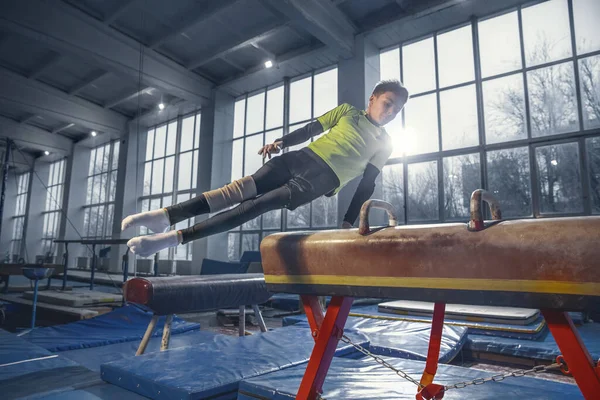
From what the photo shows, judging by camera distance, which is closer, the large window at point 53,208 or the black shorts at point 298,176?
the black shorts at point 298,176

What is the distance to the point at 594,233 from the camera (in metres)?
0.90

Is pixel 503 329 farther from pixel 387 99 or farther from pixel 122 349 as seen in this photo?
pixel 122 349

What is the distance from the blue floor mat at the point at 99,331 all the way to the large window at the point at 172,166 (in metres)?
6.63

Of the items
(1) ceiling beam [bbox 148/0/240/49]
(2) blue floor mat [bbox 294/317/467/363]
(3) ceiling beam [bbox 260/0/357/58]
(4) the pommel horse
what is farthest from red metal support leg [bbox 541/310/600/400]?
(1) ceiling beam [bbox 148/0/240/49]

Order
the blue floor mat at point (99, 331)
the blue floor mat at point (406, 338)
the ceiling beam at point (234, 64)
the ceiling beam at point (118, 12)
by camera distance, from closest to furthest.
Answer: the blue floor mat at point (406, 338) → the blue floor mat at point (99, 331) → the ceiling beam at point (118, 12) → the ceiling beam at point (234, 64)

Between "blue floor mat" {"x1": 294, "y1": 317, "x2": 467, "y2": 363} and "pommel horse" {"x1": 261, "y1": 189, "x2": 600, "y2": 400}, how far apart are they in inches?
43.2

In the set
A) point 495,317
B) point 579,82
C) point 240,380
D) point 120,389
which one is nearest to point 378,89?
point 240,380

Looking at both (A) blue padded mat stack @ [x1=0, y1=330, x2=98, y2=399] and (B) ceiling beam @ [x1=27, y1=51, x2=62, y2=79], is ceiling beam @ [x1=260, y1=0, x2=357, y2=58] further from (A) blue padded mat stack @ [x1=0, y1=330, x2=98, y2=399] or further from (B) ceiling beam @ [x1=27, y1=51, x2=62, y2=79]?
(B) ceiling beam @ [x1=27, y1=51, x2=62, y2=79]

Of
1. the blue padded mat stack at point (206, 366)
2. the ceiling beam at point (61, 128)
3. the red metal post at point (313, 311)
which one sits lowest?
the blue padded mat stack at point (206, 366)

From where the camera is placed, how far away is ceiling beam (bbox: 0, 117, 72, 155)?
13.4 m

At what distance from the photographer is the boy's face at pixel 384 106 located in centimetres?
199

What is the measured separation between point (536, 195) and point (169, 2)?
24.0ft

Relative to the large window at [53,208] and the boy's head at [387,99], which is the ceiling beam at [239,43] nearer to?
the boy's head at [387,99]

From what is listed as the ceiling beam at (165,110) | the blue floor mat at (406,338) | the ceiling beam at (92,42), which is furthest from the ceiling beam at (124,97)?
the blue floor mat at (406,338)
